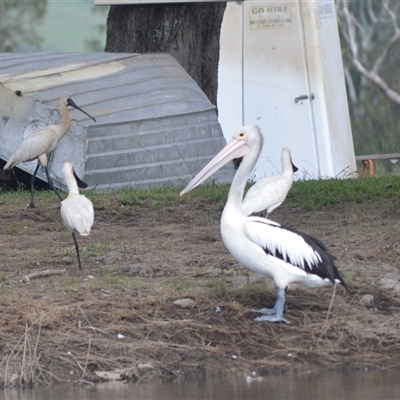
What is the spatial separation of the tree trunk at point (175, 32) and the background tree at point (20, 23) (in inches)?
430

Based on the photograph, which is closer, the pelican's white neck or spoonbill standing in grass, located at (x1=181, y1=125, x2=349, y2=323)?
spoonbill standing in grass, located at (x1=181, y1=125, x2=349, y2=323)

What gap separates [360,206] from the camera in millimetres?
9281

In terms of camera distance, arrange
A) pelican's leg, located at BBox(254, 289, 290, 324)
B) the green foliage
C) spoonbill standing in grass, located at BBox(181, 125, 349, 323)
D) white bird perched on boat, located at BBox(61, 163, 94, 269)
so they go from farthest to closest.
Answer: the green foliage < white bird perched on boat, located at BBox(61, 163, 94, 269) < pelican's leg, located at BBox(254, 289, 290, 324) < spoonbill standing in grass, located at BBox(181, 125, 349, 323)

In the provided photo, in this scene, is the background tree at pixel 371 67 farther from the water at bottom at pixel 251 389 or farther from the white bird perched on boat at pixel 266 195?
the water at bottom at pixel 251 389

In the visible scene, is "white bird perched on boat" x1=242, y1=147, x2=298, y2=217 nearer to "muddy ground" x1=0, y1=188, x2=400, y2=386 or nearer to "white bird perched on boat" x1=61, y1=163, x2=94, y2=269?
"muddy ground" x1=0, y1=188, x2=400, y2=386

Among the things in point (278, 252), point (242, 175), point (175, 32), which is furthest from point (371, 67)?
point (278, 252)

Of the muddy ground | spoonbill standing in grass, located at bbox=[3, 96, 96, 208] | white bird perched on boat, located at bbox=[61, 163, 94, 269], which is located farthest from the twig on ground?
spoonbill standing in grass, located at bbox=[3, 96, 96, 208]

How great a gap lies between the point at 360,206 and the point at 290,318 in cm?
310

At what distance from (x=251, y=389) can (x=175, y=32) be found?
A: 292 inches

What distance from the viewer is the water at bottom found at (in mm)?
5484

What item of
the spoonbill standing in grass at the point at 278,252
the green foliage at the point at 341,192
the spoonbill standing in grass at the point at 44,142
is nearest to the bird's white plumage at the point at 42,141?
the spoonbill standing in grass at the point at 44,142

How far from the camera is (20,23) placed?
25.2 meters

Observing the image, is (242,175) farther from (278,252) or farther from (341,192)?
(341,192)

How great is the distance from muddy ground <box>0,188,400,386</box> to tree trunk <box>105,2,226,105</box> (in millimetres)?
4630
